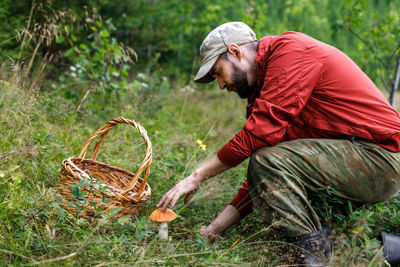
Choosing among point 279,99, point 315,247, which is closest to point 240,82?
point 279,99

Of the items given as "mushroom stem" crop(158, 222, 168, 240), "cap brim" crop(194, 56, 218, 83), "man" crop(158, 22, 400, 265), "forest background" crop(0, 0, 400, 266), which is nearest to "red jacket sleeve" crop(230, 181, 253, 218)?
"forest background" crop(0, 0, 400, 266)

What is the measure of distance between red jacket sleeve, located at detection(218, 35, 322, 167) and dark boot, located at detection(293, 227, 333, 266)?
580 millimetres

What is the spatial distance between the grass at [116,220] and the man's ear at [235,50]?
2.68 feet

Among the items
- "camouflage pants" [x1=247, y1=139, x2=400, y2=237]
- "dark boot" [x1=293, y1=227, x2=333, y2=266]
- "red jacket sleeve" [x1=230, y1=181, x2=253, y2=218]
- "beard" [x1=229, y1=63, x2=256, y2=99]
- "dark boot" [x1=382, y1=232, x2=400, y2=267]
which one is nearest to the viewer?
"dark boot" [x1=293, y1=227, x2=333, y2=266]

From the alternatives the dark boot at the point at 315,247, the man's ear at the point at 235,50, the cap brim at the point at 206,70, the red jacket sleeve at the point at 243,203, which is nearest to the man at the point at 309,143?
the dark boot at the point at 315,247

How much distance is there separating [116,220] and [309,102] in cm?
141

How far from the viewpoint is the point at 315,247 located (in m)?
1.94

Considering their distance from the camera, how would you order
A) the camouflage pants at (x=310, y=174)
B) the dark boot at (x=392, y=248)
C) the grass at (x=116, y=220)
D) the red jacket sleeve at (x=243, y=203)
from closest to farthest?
the grass at (x=116, y=220)
the camouflage pants at (x=310, y=174)
the dark boot at (x=392, y=248)
the red jacket sleeve at (x=243, y=203)

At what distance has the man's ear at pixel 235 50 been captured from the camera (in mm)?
2240

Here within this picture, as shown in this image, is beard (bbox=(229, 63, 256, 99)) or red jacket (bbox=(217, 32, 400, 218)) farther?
beard (bbox=(229, 63, 256, 99))

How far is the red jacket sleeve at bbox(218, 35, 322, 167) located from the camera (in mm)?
1958

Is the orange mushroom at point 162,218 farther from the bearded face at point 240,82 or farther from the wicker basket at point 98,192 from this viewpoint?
the bearded face at point 240,82

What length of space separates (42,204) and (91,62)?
Answer: 288 centimetres

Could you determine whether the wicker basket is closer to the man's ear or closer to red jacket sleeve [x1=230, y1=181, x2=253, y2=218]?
red jacket sleeve [x1=230, y1=181, x2=253, y2=218]
